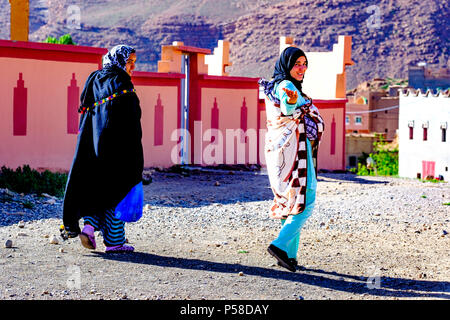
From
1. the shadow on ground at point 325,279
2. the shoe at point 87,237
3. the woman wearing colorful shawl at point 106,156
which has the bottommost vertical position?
the shadow on ground at point 325,279

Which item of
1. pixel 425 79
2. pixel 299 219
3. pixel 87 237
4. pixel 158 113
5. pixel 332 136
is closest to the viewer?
pixel 299 219

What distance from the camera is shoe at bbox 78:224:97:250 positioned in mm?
6512

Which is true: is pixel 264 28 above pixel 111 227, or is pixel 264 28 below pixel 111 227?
above

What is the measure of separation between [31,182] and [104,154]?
4.86m

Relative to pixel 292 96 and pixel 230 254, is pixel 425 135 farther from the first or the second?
pixel 292 96

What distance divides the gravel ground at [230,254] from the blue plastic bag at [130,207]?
1.11ft

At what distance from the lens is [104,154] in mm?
6555

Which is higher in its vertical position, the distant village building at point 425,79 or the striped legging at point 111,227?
the distant village building at point 425,79

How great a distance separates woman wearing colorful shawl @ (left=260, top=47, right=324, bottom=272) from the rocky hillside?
81447 mm

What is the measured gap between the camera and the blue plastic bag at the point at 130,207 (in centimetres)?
656
